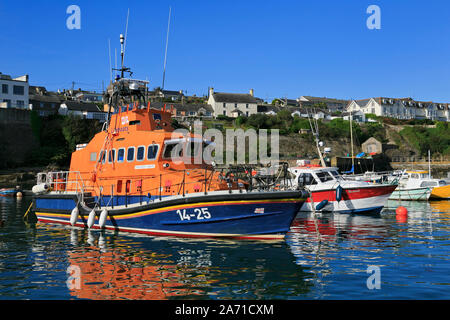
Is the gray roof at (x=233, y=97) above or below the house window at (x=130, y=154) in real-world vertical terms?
above

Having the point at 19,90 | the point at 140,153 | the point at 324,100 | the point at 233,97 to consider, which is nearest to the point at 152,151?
the point at 140,153

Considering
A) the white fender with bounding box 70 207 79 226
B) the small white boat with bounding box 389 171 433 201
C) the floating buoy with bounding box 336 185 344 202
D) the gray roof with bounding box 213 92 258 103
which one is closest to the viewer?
the white fender with bounding box 70 207 79 226

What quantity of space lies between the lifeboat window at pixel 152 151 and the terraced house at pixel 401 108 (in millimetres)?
96133

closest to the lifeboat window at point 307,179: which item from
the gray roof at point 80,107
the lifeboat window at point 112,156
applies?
the lifeboat window at point 112,156

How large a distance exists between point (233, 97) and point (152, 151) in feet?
260

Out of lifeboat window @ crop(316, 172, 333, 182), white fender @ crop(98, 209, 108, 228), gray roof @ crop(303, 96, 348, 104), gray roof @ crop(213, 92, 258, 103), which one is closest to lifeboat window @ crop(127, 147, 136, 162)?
white fender @ crop(98, 209, 108, 228)

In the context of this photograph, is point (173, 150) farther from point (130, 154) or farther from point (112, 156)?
point (112, 156)

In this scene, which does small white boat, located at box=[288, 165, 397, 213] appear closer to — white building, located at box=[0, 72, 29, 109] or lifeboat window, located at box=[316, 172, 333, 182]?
lifeboat window, located at box=[316, 172, 333, 182]

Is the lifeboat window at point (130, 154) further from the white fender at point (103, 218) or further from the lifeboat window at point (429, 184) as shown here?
the lifeboat window at point (429, 184)

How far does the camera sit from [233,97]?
9219 cm

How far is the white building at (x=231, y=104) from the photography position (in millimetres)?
89375

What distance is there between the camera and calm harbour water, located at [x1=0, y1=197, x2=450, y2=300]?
768 cm

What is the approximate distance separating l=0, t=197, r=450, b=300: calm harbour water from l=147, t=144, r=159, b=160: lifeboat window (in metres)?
3.06
